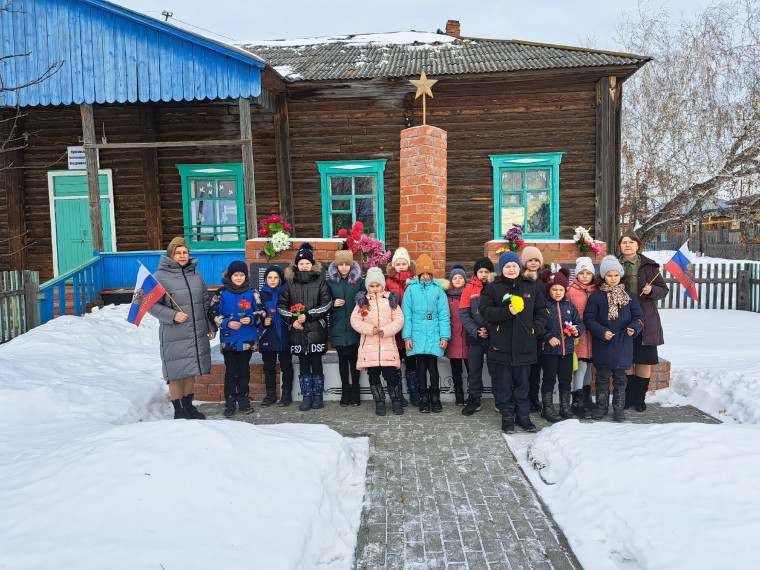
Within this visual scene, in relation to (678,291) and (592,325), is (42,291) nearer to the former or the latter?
(592,325)

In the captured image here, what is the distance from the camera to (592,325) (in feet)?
15.2

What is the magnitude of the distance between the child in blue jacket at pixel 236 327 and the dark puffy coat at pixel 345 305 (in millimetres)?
728

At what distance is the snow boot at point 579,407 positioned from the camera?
479cm

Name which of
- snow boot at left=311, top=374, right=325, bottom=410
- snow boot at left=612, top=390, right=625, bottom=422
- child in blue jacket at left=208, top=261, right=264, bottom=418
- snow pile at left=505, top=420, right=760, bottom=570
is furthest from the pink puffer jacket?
snow boot at left=612, top=390, right=625, bottom=422

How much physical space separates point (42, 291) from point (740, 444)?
8867 mm

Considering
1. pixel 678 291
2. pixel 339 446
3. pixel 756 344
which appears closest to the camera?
pixel 339 446

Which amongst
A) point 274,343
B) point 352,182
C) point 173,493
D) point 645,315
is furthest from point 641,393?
point 352,182

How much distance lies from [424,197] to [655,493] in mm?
4016

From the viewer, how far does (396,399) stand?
16.5ft

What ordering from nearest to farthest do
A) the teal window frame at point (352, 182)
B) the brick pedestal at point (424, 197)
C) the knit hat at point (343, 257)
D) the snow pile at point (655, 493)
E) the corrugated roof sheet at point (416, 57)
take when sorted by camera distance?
the snow pile at point (655, 493)
the knit hat at point (343, 257)
the brick pedestal at point (424, 197)
the corrugated roof sheet at point (416, 57)
the teal window frame at point (352, 182)

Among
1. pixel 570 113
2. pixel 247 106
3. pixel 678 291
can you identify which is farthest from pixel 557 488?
pixel 678 291

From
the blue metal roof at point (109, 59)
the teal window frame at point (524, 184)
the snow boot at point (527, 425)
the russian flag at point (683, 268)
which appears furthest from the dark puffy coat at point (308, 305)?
the teal window frame at point (524, 184)

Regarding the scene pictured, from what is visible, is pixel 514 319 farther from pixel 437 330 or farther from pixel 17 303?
pixel 17 303

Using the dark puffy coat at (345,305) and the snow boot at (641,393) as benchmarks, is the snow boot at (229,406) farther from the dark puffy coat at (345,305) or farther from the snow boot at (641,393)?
the snow boot at (641,393)
